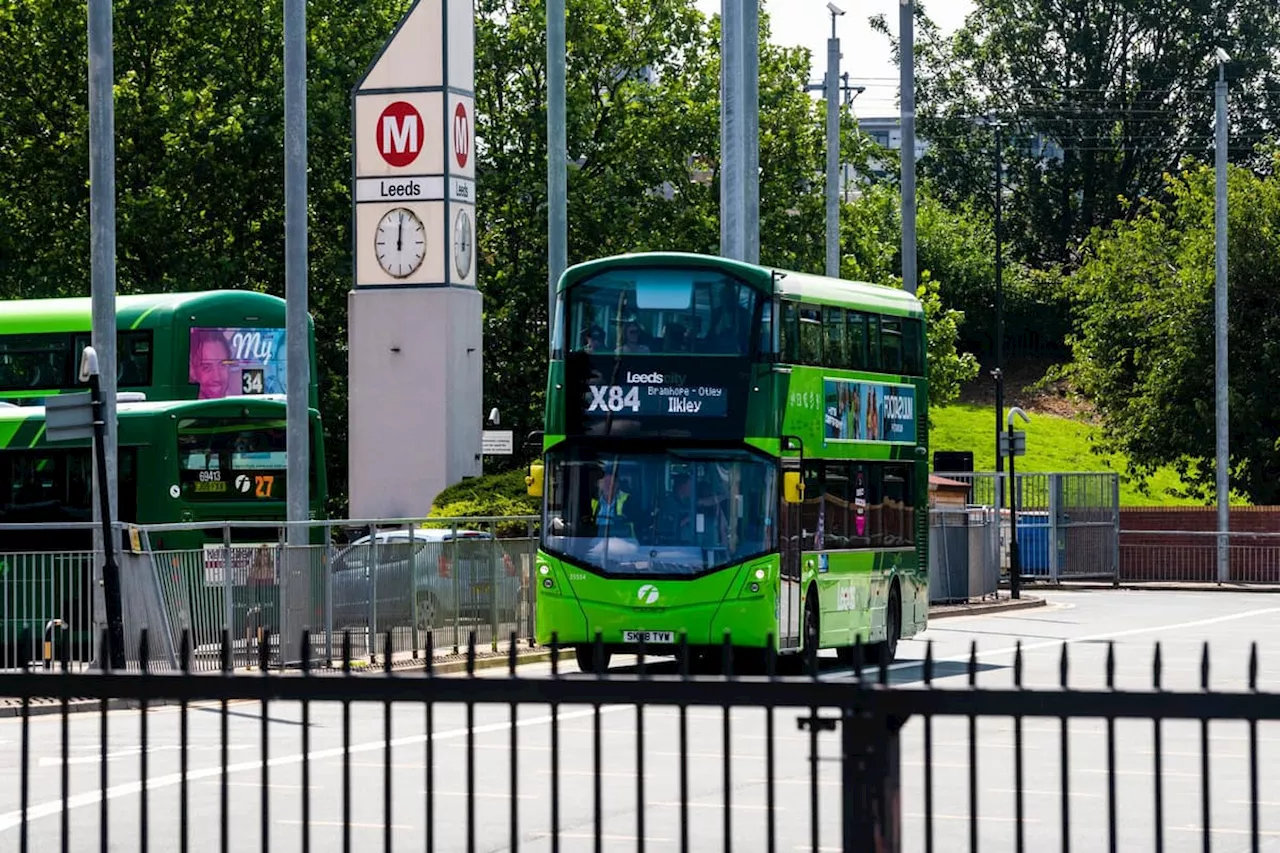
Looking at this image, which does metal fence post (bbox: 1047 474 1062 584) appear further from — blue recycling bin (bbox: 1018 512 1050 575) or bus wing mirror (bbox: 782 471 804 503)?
bus wing mirror (bbox: 782 471 804 503)

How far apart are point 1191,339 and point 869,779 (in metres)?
52.4

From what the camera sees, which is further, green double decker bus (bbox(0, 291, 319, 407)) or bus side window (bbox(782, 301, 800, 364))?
green double decker bus (bbox(0, 291, 319, 407))

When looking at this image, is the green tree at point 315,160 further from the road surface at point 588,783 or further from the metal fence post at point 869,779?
the metal fence post at point 869,779

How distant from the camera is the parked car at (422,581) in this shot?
2638cm

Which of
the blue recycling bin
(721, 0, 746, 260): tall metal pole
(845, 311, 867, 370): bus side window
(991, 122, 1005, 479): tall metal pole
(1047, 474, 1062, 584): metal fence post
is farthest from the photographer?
the blue recycling bin

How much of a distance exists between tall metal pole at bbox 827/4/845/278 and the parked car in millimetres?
12129

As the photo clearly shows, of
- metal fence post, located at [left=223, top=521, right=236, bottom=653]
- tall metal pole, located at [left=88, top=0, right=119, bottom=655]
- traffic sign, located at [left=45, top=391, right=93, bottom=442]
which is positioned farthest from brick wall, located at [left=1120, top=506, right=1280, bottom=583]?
traffic sign, located at [left=45, top=391, right=93, bottom=442]

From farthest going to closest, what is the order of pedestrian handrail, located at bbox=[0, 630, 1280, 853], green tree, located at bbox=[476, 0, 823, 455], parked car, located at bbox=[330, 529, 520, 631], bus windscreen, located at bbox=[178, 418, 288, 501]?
green tree, located at bbox=[476, 0, 823, 455] < bus windscreen, located at bbox=[178, 418, 288, 501] < parked car, located at bbox=[330, 529, 520, 631] < pedestrian handrail, located at bbox=[0, 630, 1280, 853]

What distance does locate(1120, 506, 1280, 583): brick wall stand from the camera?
52.2 metres

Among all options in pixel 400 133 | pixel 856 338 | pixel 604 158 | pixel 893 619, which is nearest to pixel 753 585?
pixel 856 338

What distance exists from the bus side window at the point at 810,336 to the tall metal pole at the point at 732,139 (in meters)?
4.39

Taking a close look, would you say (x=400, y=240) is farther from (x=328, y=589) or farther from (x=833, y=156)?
(x=328, y=589)

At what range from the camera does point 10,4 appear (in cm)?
5384

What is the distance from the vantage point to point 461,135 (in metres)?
36.1
